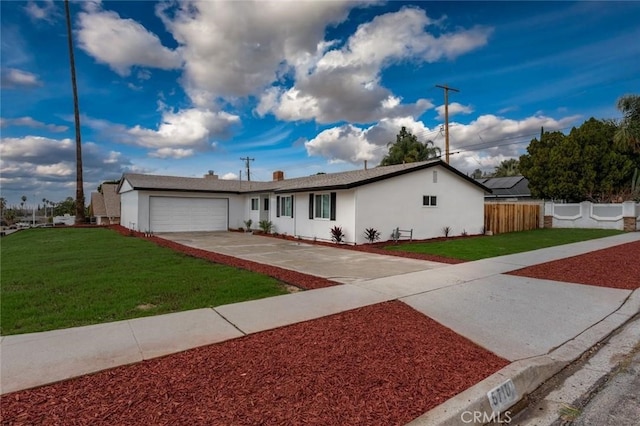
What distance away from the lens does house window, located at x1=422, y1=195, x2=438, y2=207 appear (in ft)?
54.6

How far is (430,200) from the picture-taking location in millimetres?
16891

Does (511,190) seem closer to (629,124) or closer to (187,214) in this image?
(629,124)

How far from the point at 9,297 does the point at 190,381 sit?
15.7 feet

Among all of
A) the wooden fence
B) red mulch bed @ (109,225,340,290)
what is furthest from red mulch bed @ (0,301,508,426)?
the wooden fence

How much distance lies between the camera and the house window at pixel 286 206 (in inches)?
738

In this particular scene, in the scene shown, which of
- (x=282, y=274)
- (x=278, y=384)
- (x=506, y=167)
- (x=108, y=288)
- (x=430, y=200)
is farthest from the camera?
(x=506, y=167)

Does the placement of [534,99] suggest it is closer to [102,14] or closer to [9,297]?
[102,14]

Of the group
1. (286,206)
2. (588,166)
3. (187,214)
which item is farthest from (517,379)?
(588,166)

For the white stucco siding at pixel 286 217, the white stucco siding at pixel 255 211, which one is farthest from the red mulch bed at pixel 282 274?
the white stucco siding at pixel 255 211

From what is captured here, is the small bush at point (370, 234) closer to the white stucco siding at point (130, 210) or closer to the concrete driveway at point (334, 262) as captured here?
the concrete driveway at point (334, 262)

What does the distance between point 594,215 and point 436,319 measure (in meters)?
22.9

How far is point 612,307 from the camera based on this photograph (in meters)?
5.85

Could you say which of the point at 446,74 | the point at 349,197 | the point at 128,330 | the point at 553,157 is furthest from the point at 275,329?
the point at 553,157

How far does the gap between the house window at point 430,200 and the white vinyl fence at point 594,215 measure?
11298mm
